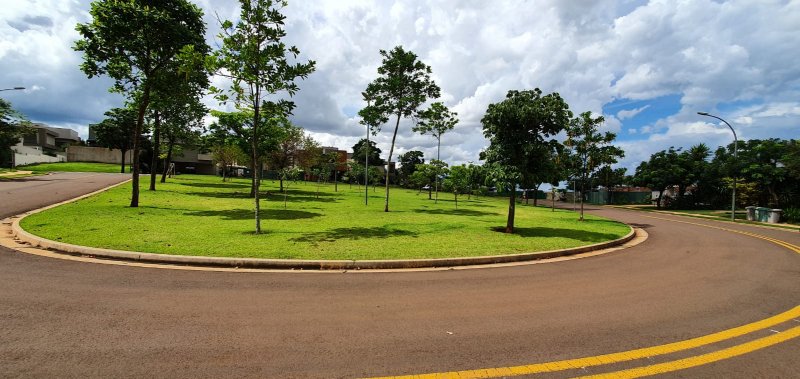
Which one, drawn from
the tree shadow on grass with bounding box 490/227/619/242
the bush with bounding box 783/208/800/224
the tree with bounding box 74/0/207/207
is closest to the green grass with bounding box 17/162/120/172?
the tree with bounding box 74/0/207/207

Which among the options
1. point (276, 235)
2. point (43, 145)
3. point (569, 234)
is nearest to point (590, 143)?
point (569, 234)

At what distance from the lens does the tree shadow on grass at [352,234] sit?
10.7 m

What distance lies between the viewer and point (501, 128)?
1396 cm

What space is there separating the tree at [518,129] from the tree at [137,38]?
13.5 metres

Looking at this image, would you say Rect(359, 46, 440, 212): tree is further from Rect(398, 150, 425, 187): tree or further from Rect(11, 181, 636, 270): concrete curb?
Rect(398, 150, 425, 187): tree

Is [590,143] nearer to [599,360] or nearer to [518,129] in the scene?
[518,129]

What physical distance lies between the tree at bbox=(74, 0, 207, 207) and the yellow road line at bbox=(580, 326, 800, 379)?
18520 mm

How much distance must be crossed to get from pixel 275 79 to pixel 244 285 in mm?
7483

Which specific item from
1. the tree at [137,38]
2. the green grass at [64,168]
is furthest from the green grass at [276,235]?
the green grass at [64,168]

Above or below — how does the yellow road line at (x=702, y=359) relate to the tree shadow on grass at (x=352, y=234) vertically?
above

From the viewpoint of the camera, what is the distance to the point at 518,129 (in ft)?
45.6

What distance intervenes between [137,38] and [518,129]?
16.2 m

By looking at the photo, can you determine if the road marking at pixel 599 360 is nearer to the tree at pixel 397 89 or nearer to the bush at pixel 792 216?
the tree at pixel 397 89

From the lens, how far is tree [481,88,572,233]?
13367 millimetres
